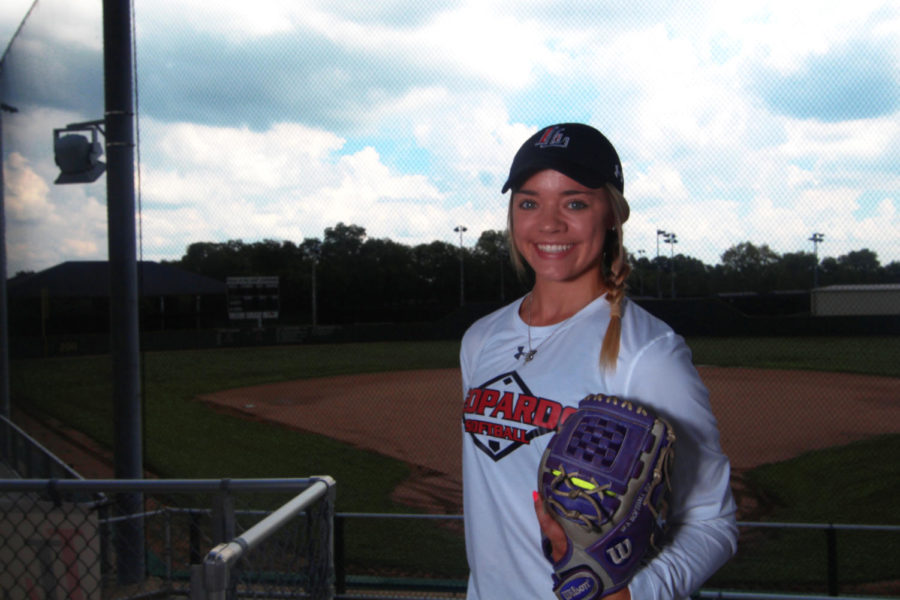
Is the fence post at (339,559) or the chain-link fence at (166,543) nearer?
the chain-link fence at (166,543)

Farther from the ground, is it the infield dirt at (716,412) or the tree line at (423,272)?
the tree line at (423,272)

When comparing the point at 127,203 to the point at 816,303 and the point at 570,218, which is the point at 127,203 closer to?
the point at 570,218

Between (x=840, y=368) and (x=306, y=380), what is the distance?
813cm

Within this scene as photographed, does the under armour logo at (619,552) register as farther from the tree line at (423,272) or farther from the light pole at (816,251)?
the light pole at (816,251)

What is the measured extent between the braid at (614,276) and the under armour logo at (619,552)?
0.73 ft

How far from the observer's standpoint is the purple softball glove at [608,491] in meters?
0.86

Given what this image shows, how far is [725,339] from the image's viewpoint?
5.99 metres

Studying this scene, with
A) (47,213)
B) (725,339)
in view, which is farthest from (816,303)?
(47,213)

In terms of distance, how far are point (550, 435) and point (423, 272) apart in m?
6.32

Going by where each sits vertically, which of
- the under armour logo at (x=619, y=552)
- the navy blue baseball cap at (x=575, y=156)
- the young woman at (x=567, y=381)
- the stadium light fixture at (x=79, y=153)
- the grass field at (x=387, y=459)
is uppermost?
the stadium light fixture at (x=79, y=153)

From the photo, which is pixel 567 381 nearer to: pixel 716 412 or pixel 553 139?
pixel 553 139

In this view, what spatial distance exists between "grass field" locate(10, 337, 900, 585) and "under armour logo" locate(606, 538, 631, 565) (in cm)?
383

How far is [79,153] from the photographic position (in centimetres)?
359

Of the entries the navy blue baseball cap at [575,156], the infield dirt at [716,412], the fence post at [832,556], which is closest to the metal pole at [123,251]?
the navy blue baseball cap at [575,156]
